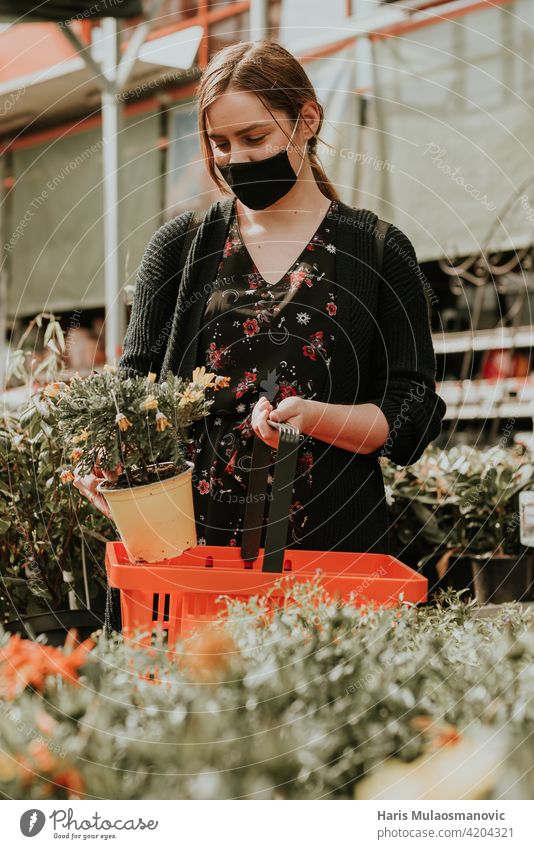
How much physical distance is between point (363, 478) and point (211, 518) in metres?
0.27

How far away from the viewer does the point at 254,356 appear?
5.00 ft

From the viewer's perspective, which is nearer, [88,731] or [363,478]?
[88,731]

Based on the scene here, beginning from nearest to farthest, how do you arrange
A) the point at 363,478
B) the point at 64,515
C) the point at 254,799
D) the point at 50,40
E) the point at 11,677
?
the point at 254,799 < the point at 11,677 < the point at 363,478 < the point at 64,515 < the point at 50,40

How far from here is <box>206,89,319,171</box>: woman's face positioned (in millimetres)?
1437

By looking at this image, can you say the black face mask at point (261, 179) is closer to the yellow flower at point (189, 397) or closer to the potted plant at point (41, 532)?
the yellow flower at point (189, 397)

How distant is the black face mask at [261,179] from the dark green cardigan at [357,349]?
10cm

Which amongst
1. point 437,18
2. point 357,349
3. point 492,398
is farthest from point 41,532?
point 437,18

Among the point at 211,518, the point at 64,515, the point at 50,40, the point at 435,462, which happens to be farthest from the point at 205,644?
the point at 50,40

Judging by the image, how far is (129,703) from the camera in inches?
32.9

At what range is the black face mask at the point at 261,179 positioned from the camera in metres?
1.49

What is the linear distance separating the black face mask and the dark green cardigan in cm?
10
